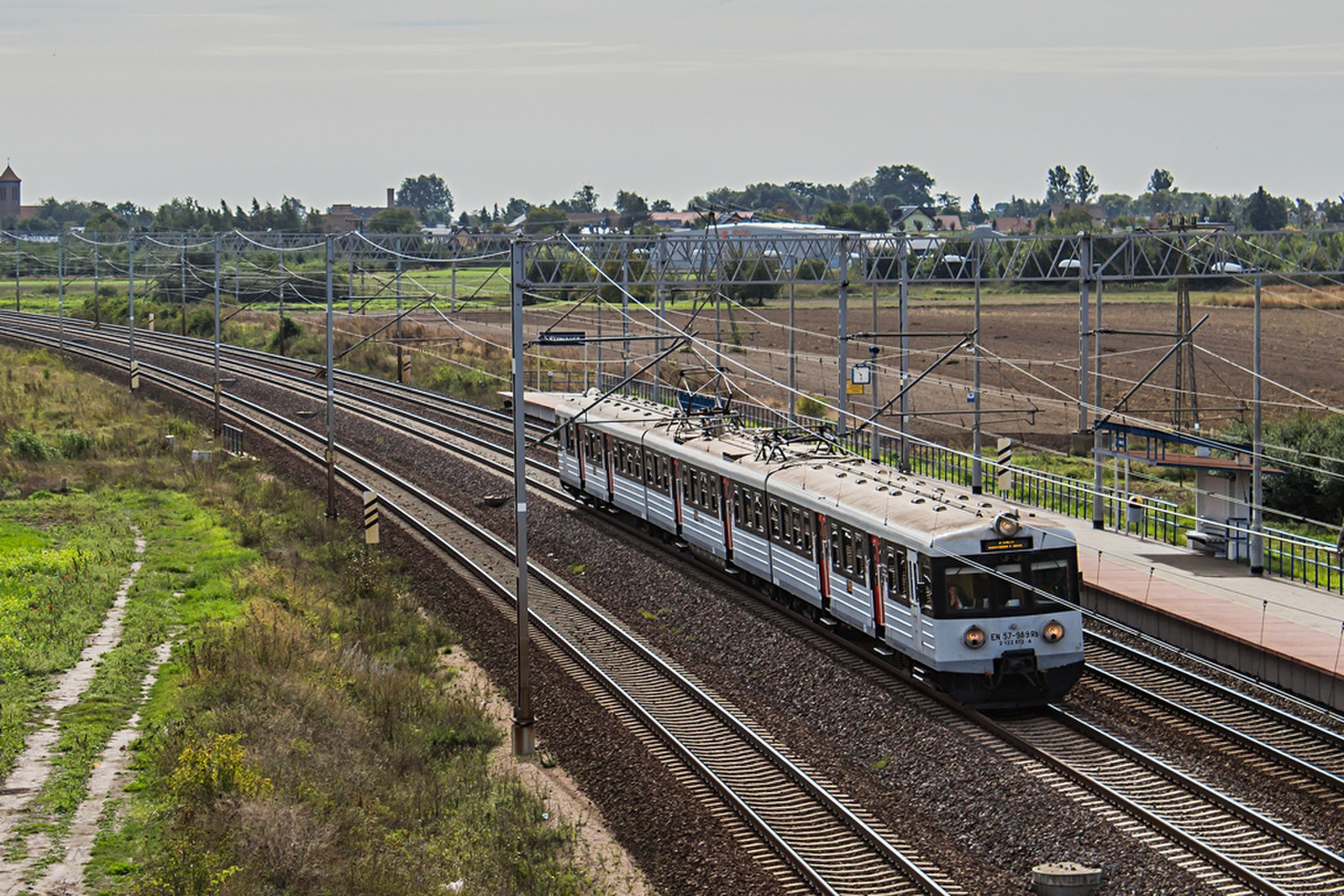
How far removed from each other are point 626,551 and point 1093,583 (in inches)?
391

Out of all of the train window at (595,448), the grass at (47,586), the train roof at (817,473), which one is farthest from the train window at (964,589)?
the train window at (595,448)

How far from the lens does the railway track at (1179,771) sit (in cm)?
1499

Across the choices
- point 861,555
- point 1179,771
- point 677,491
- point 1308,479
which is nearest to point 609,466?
point 677,491

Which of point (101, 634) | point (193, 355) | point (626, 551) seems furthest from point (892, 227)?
point (101, 634)

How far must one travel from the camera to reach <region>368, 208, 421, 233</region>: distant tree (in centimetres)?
16900

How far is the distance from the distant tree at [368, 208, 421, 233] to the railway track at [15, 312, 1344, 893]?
147912mm

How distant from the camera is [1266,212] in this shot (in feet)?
505

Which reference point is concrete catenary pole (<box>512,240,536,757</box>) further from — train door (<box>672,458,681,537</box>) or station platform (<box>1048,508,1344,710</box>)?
train door (<box>672,458,681,537</box>)

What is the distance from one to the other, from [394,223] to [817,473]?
159295 mm

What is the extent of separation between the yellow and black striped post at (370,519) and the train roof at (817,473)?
230 inches

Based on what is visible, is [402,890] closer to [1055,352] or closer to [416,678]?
[416,678]

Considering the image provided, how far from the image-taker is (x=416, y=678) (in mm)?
22719

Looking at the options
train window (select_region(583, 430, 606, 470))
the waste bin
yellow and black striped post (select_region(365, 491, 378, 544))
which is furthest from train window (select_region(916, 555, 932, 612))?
train window (select_region(583, 430, 606, 470))

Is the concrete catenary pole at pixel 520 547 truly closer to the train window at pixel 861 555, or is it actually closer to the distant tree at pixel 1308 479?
the train window at pixel 861 555
